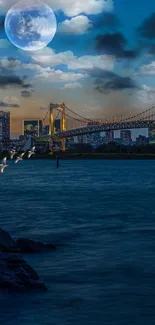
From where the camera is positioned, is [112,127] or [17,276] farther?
[112,127]

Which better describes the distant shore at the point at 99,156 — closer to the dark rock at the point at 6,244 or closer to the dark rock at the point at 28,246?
the dark rock at the point at 28,246

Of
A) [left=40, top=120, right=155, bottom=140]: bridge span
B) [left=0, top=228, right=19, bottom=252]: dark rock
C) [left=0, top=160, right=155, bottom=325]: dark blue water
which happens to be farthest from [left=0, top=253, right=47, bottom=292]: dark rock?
[left=40, top=120, right=155, bottom=140]: bridge span

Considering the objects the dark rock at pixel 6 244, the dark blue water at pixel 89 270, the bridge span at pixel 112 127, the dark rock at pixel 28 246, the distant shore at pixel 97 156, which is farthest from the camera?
the distant shore at pixel 97 156

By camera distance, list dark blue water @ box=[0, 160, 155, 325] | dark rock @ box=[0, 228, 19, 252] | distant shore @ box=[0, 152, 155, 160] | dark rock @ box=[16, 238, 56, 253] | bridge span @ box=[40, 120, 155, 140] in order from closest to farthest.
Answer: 1. dark blue water @ box=[0, 160, 155, 325]
2. dark rock @ box=[0, 228, 19, 252]
3. dark rock @ box=[16, 238, 56, 253]
4. bridge span @ box=[40, 120, 155, 140]
5. distant shore @ box=[0, 152, 155, 160]

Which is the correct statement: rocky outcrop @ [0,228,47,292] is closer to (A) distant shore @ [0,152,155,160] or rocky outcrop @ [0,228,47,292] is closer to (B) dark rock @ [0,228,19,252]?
(B) dark rock @ [0,228,19,252]

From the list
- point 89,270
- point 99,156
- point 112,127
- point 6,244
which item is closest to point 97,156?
point 99,156

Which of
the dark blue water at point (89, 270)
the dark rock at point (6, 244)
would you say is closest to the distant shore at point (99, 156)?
the dark blue water at point (89, 270)

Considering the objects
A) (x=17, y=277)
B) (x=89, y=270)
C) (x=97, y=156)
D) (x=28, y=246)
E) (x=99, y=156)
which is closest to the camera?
(x=17, y=277)

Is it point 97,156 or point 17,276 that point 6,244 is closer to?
point 17,276

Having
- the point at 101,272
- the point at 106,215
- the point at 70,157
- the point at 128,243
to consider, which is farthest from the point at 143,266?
the point at 70,157

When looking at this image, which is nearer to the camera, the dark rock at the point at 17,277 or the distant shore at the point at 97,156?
the dark rock at the point at 17,277
